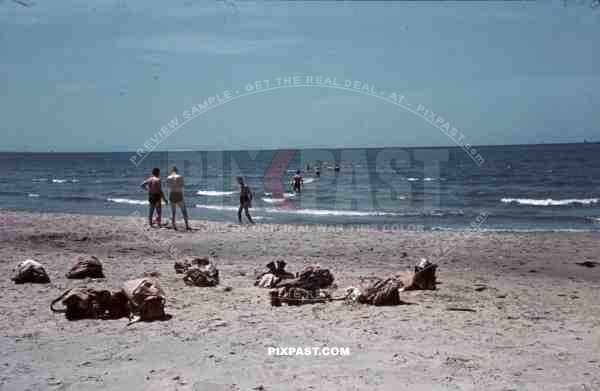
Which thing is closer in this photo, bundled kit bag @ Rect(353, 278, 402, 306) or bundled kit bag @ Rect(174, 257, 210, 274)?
bundled kit bag @ Rect(353, 278, 402, 306)

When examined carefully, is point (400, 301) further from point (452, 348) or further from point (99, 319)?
point (99, 319)

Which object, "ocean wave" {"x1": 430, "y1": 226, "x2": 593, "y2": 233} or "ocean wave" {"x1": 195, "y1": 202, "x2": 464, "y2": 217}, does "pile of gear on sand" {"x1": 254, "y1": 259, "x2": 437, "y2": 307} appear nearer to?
"ocean wave" {"x1": 430, "y1": 226, "x2": 593, "y2": 233}

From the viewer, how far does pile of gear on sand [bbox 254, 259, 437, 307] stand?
760 centimetres

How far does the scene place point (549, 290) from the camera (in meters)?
8.95

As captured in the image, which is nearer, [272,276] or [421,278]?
[421,278]

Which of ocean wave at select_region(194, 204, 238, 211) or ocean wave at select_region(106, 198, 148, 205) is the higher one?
ocean wave at select_region(106, 198, 148, 205)

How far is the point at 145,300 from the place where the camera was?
679cm

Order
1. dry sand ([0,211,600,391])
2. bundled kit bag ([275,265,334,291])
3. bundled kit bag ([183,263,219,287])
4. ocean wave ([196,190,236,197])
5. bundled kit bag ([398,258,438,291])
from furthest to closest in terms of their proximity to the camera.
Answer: ocean wave ([196,190,236,197])
bundled kit bag ([183,263,219,287])
bundled kit bag ([398,258,438,291])
bundled kit bag ([275,265,334,291])
dry sand ([0,211,600,391])

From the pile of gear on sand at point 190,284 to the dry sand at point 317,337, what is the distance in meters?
0.17

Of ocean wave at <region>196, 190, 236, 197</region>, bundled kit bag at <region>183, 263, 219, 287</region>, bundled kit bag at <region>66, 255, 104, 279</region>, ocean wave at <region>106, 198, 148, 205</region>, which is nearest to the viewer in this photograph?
bundled kit bag at <region>183, 263, 219, 287</region>

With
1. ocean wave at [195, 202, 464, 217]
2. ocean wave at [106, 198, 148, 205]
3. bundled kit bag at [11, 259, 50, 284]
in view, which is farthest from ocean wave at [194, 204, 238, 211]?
bundled kit bag at [11, 259, 50, 284]

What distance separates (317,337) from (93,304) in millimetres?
2702

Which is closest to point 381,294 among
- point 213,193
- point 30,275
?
point 30,275

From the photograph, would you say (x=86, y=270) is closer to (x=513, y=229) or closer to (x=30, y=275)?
(x=30, y=275)
